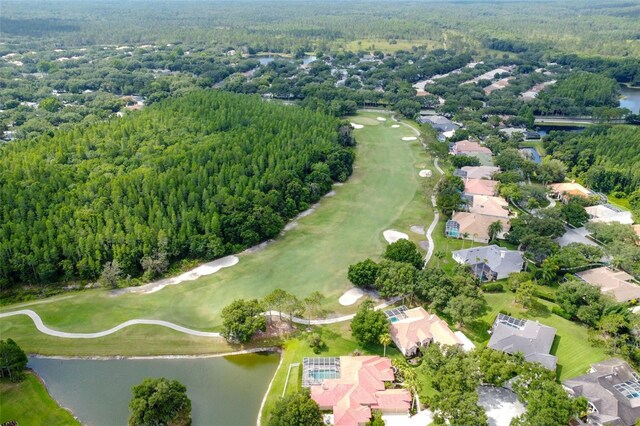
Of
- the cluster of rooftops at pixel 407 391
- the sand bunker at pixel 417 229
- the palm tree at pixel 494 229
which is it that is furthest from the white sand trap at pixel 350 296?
the palm tree at pixel 494 229

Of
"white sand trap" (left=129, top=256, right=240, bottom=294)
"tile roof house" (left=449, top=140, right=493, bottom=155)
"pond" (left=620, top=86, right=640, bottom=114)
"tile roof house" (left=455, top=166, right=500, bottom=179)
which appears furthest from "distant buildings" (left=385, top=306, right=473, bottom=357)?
"pond" (left=620, top=86, right=640, bottom=114)

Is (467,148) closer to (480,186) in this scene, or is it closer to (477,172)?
(477,172)

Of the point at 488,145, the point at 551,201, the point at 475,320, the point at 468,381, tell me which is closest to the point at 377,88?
the point at 488,145

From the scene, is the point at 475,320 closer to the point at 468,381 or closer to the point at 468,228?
the point at 468,381

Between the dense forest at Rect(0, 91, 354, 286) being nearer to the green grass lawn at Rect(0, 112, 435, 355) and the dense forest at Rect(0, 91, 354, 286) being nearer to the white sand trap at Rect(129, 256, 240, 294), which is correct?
the white sand trap at Rect(129, 256, 240, 294)

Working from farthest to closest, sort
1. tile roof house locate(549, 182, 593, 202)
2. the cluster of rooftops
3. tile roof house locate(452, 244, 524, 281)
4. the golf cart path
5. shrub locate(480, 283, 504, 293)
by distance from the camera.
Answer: tile roof house locate(549, 182, 593, 202), tile roof house locate(452, 244, 524, 281), shrub locate(480, 283, 504, 293), the golf cart path, the cluster of rooftops

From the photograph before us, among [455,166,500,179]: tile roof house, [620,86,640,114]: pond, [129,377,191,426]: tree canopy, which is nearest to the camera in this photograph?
[129,377,191,426]: tree canopy
